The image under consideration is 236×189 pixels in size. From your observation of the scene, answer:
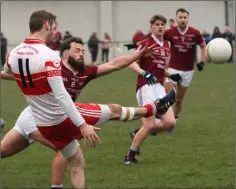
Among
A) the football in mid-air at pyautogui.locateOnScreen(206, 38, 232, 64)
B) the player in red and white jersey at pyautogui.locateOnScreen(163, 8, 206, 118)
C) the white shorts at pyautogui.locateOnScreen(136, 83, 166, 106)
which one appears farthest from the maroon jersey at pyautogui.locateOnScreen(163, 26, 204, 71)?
the white shorts at pyautogui.locateOnScreen(136, 83, 166, 106)

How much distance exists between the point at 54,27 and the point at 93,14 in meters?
41.7

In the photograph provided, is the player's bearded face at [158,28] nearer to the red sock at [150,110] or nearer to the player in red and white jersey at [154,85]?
the player in red and white jersey at [154,85]

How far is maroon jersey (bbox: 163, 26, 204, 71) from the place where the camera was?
46.2 feet

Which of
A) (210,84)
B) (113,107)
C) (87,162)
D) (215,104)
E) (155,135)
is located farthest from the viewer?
(210,84)

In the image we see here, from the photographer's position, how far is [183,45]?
46.7ft

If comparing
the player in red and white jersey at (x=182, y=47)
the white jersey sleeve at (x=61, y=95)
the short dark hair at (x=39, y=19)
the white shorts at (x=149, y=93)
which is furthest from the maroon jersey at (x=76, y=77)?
the player in red and white jersey at (x=182, y=47)

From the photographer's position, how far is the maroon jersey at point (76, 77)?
7.70 metres

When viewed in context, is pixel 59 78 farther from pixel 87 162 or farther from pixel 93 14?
pixel 93 14

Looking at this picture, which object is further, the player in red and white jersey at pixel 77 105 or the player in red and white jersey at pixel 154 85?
the player in red and white jersey at pixel 154 85

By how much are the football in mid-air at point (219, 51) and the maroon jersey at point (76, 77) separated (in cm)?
400

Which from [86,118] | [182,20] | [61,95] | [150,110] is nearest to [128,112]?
[150,110]

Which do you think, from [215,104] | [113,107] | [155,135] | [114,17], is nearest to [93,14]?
[114,17]

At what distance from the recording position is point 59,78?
6508 mm

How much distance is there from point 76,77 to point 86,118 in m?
0.57
